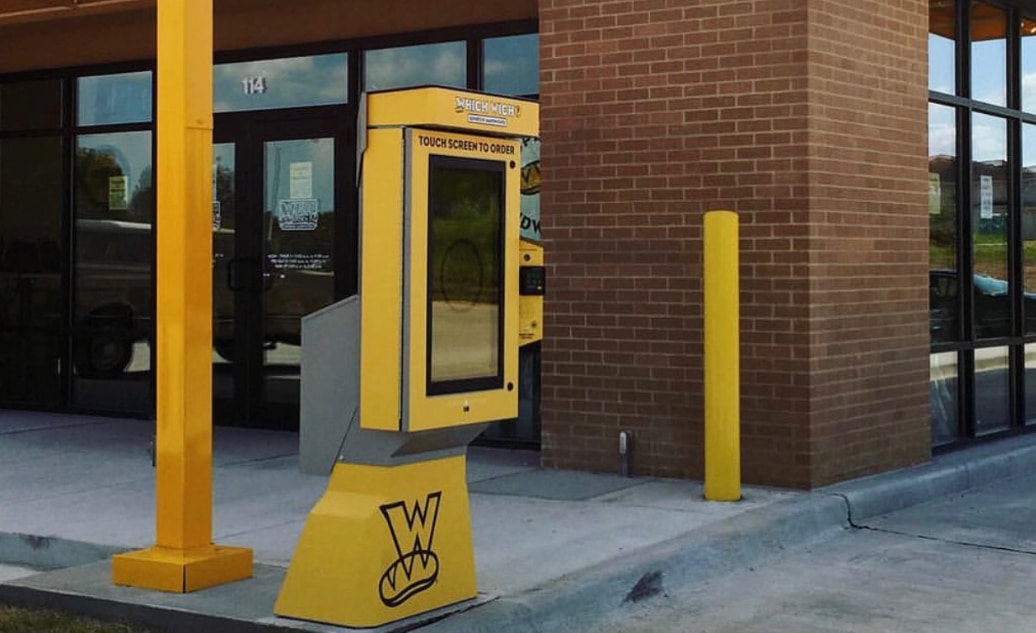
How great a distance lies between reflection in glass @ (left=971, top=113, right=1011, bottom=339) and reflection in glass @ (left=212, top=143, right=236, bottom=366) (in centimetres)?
551

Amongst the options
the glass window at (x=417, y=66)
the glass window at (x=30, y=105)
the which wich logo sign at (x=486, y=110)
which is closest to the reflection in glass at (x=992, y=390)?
the glass window at (x=417, y=66)

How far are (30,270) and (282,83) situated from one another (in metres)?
3.19

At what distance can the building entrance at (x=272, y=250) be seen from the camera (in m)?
10.3

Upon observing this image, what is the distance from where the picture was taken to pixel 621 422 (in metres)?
8.23

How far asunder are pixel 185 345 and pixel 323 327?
0.70 metres

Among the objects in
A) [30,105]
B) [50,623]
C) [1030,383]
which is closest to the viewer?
[50,623]

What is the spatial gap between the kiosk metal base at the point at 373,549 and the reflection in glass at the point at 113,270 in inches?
266

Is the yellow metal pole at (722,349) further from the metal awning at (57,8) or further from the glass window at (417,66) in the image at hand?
the metal awning at (57,8)

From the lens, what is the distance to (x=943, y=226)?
9609 millimetres

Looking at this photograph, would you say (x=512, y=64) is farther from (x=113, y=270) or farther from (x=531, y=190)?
(x=113, y=270)

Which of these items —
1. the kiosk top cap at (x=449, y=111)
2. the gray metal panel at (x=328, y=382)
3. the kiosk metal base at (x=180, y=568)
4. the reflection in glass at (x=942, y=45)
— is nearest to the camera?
the kiosk top cap at (x=449, y=111)

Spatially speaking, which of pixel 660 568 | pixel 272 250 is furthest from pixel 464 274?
pixel 272 250

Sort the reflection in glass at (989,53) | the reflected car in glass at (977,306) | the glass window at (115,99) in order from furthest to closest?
the glass window at (115,99), the reflection in glass at (989,53), the reflected car in glass at (977,306)

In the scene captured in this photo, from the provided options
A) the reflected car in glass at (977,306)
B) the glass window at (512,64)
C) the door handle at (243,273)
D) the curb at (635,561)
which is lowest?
the curb at (635,561)
